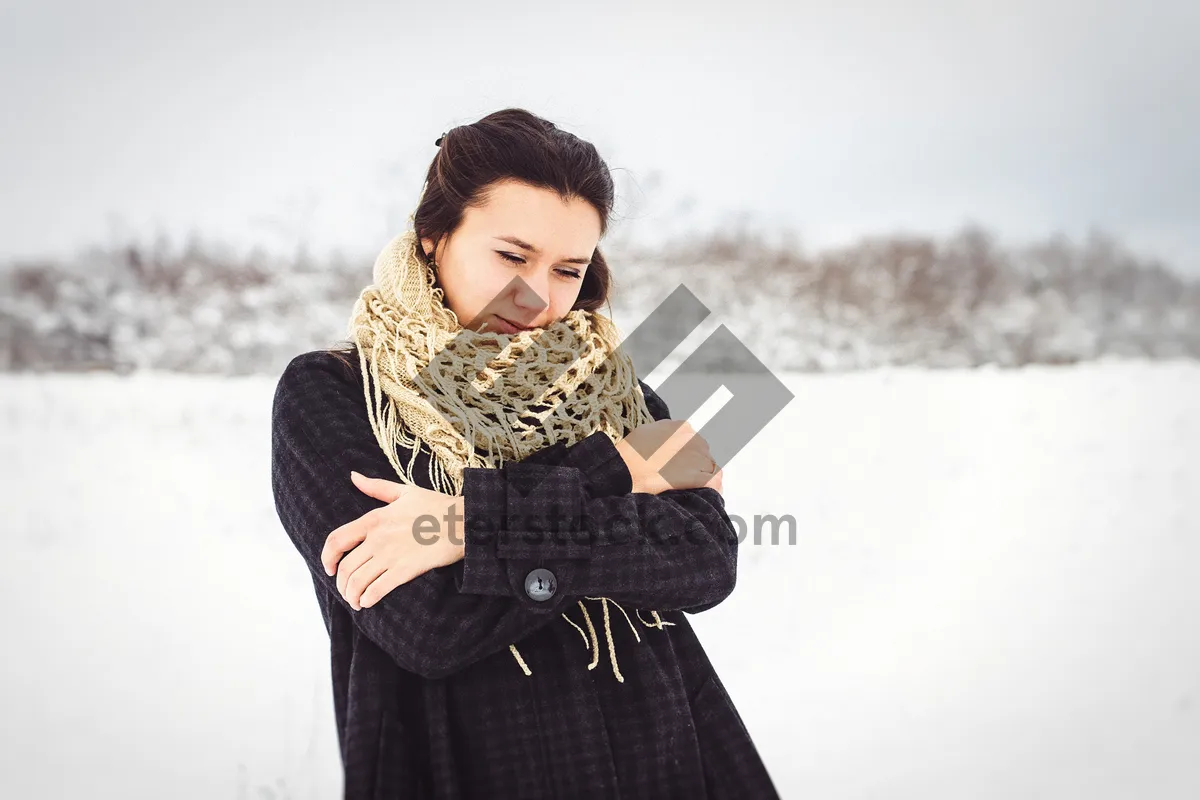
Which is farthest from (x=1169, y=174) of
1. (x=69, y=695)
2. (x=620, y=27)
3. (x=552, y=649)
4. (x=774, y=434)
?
(x=69, y=695)

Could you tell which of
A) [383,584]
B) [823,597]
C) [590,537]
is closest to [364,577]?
[383,584]

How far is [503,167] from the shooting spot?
1.42 metres

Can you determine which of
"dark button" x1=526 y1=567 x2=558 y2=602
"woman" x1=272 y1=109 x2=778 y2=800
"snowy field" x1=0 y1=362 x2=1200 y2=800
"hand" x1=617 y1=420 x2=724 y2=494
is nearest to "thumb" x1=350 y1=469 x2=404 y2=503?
"woman" x1=272 y1=109 x2=778 y2=800

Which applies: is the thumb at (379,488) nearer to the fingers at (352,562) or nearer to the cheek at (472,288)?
the fingers at (352,562)

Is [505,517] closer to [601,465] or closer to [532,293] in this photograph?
[601,465]

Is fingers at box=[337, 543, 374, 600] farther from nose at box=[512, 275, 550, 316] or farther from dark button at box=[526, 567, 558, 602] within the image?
nose at box=[512, 275, 550, 316]

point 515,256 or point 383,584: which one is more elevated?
point 515,256

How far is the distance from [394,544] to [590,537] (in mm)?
241

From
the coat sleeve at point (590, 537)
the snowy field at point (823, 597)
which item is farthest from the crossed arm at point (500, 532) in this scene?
the snowy field at point (823, 597)

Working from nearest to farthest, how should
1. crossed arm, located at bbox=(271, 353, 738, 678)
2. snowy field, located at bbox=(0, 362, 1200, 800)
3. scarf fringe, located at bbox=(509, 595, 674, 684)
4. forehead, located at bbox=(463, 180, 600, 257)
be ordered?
1. crossed arm, located at bbox=(271, 353, 738, 678)
2. scarf fringe, located at bbox=(509, 595, 674, 684)
3. forehead, located at bbox=(463, 180, 600, 257)
4. snowy field, located at bbox=(0, 362, 1200, 800)

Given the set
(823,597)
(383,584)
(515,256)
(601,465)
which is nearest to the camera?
(383,584)

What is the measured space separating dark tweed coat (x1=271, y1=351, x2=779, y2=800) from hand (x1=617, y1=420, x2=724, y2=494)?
2 cm

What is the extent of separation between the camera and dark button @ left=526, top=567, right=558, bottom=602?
115cm

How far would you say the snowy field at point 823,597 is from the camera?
2.59 meters
